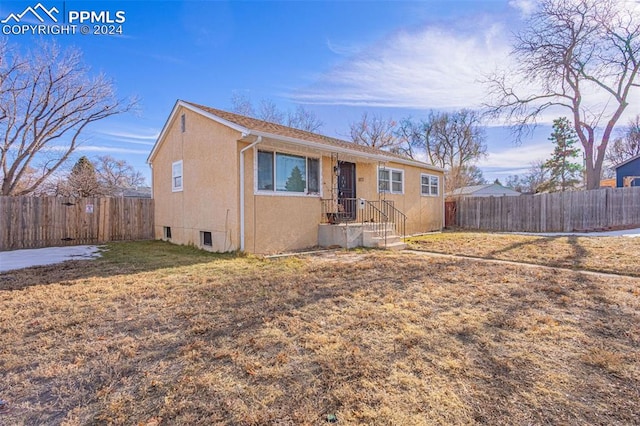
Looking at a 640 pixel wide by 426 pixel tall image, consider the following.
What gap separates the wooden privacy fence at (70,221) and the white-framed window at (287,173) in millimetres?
6423

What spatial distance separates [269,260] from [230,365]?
15.4 ft

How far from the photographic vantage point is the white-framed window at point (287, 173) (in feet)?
27.6

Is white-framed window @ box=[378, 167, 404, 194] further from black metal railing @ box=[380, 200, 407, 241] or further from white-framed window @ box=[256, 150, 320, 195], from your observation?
white-framed window @ box=[256, 150, 320, 195]

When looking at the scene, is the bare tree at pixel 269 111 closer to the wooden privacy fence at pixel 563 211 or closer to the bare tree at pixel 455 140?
the bare tree at pixel 455 140

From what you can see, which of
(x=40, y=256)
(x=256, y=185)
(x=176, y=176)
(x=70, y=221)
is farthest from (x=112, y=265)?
(x=70, y=221)

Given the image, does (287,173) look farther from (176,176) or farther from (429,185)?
(429,185)

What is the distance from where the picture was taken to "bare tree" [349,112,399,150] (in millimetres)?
29656

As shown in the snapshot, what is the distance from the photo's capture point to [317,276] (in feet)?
18.2

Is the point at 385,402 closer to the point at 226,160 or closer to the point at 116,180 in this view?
the point at 226,160

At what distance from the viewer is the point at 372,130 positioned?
98.5 feet

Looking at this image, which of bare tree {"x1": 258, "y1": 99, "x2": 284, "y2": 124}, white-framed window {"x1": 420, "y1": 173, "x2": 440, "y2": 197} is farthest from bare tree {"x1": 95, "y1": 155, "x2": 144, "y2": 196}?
white-framed window {"x1": 420, "y1": 173, "x2": 440, "y2": 197}

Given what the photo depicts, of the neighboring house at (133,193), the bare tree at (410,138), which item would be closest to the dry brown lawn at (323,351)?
the neighboring house at (133,193)

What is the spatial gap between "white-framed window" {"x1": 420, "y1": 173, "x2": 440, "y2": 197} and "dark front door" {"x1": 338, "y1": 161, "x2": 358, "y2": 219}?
480cm

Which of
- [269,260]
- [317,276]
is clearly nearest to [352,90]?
[269,260]
